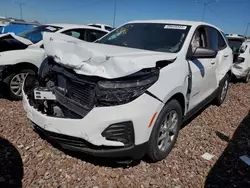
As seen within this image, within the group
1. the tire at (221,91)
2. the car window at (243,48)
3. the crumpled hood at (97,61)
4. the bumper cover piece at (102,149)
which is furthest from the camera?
the car window at (243,48)

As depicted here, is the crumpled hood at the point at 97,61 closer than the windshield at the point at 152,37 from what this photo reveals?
Yes

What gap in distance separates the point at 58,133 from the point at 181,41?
6.98 ft

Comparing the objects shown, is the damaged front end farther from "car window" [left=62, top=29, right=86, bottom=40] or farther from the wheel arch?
"car window" [left=62, top=29, right=86, bottom=40]

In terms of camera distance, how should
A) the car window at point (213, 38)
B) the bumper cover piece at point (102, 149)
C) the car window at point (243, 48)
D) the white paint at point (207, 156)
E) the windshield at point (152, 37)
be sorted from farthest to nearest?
the car window at point (243, 48) < the car window at point (213, 38) < the windshield at point (152, 37) < the white paint at point (207, 156) < the bumper cover piece at point (102, 149)

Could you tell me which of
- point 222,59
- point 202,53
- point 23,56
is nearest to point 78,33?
point 23,56

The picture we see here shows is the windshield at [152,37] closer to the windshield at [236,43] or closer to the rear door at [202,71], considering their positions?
the rear door at [202,71]

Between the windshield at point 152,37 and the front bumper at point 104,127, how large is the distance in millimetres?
1221

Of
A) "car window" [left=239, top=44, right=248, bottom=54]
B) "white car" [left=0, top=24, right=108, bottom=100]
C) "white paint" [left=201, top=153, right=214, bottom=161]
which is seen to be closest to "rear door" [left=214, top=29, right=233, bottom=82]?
"white paint" [left=201, top=153, right=214, bottom=161]

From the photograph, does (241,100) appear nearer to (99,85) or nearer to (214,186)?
(214,186)

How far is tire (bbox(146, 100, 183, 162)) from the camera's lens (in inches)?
111

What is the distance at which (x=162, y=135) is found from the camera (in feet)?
10.2

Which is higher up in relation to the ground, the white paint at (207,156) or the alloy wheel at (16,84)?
the alloy wheel at (16,84)

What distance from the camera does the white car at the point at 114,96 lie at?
8.23 ft

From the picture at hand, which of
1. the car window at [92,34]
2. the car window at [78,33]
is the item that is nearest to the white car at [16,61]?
the car window at [78,33]
